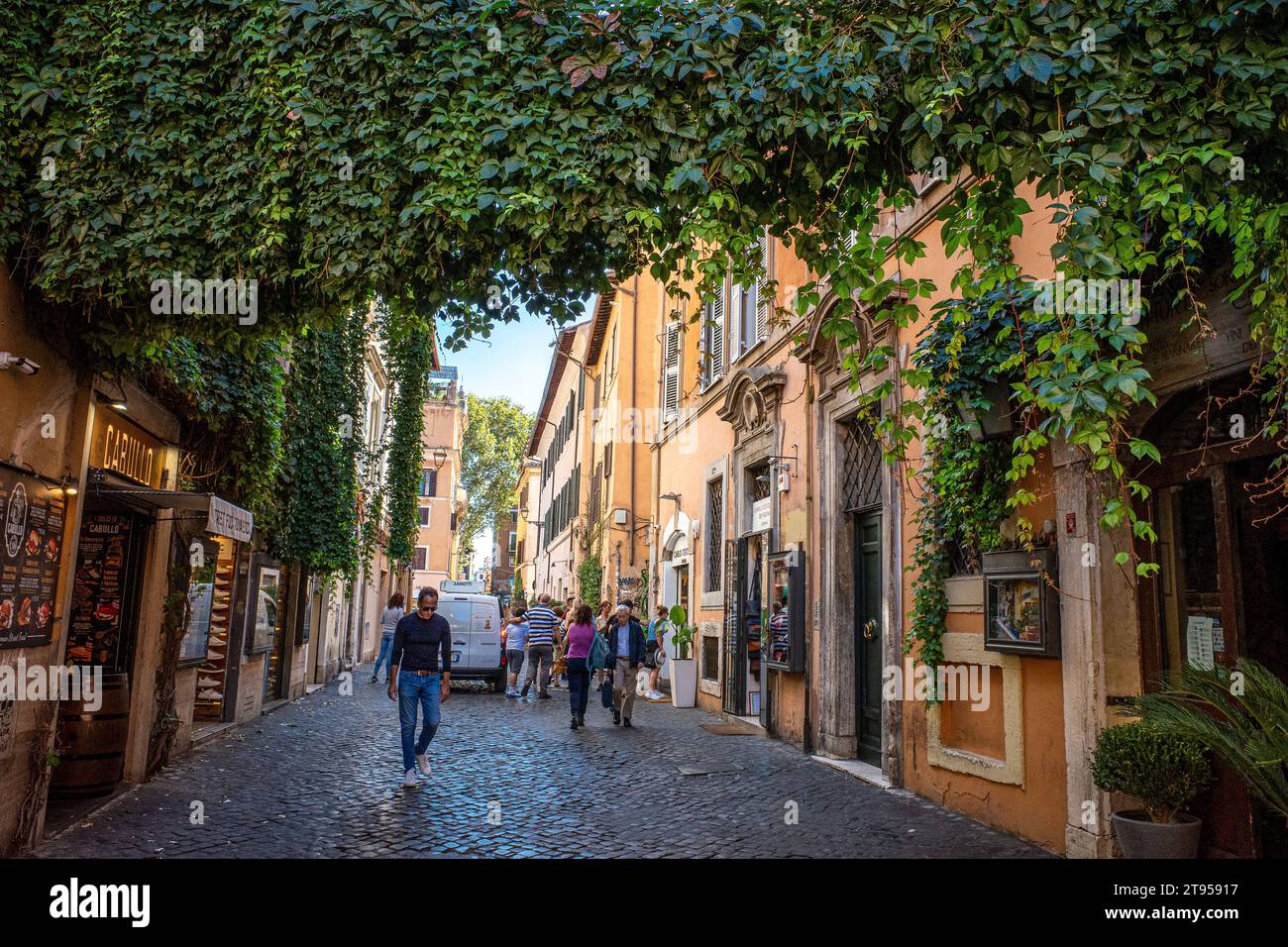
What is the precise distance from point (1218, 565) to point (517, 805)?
5.05 metres

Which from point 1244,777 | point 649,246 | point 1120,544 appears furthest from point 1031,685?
point 649,246

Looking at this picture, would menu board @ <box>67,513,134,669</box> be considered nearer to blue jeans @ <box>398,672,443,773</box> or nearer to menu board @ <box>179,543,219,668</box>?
menu board @ <box>179,543,219,668</box>

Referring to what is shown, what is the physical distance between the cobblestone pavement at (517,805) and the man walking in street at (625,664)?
115 centimetres

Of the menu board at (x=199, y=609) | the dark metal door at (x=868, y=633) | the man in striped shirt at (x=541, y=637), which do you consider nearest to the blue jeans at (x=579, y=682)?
the man in striped shirt at (x=541, y=637)

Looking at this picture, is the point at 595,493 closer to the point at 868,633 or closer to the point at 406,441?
the point at 406,441

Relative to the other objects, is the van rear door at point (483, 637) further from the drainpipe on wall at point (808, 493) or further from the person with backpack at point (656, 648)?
the drainpipe on wall at point (808, 493)

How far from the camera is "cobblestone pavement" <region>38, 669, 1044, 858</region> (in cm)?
620

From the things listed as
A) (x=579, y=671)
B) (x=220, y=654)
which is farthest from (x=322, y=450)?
(x=579, y=671)

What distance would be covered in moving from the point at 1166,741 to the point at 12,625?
6.30 meters

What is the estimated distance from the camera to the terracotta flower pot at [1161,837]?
16.5 ft

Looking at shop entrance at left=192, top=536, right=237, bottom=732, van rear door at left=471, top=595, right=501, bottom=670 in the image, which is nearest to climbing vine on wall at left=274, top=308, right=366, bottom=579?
shop entrance at left=192, top=536, right=237, bottom=732

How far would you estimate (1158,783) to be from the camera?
5.04m

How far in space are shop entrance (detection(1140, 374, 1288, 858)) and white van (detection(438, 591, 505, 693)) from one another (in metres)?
13.7
